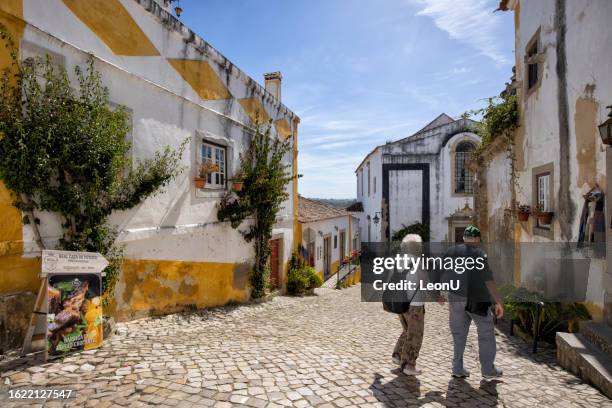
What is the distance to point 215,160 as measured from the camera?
8711 mm

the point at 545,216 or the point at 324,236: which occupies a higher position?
the point at 545,216

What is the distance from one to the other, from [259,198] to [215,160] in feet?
5.57

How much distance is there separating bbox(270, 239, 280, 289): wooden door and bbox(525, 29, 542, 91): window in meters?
8.12

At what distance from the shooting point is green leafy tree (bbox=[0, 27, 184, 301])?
178 inches

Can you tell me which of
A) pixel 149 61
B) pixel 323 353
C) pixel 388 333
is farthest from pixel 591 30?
pixel 149 61

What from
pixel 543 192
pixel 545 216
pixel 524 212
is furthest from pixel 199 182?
pixel 543 192

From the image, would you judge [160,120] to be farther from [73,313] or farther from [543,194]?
[543,194]

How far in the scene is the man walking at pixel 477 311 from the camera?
4.09m

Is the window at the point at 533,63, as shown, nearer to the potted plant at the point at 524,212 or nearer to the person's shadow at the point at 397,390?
the potted plant at the point at 524,212

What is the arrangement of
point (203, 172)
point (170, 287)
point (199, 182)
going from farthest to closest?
point (203, 172) < point (199, 182) < point (170, 287)

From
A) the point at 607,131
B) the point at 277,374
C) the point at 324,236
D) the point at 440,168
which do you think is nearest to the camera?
the point at 277,374

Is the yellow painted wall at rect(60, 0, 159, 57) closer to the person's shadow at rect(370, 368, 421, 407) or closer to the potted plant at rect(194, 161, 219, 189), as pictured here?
the potted plant at rect(194, 161, 219, 189)

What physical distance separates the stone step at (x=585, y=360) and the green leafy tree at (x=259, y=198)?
6834 mm

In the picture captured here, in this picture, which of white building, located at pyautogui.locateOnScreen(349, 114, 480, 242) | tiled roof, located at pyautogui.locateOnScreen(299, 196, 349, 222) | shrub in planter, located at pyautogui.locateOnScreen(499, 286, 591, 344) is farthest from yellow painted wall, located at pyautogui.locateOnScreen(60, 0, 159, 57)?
white building, located at pyautogui.locateOnScreen(349, 114, 480, 242)
